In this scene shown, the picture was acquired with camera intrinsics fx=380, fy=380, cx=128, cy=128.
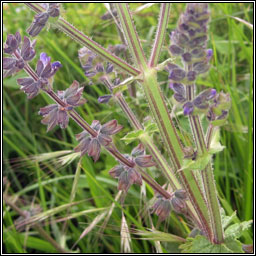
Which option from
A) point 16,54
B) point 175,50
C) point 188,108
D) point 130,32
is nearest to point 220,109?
point 188,108

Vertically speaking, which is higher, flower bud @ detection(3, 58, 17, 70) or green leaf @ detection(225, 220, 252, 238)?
flower bud @ detection(3, 58, 17, 70)

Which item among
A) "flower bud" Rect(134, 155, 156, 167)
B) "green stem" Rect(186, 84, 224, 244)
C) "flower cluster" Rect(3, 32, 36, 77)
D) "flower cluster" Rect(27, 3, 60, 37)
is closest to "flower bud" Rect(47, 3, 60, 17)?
"flower cluster" Rect(27, 3, 60, 37)

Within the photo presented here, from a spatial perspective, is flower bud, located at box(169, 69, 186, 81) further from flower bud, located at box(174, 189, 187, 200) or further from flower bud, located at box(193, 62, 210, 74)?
flower bud, located at box(174, 189, 187, 200)

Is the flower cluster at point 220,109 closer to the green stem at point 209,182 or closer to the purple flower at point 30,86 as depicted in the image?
the green stem at point 209,182

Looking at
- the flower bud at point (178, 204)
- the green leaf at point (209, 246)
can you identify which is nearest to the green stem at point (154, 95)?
the flower bud at point (178, 204)

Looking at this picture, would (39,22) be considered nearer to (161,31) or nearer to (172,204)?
(161,31)

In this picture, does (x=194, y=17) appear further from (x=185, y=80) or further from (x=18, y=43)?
(x=18, y=43)
